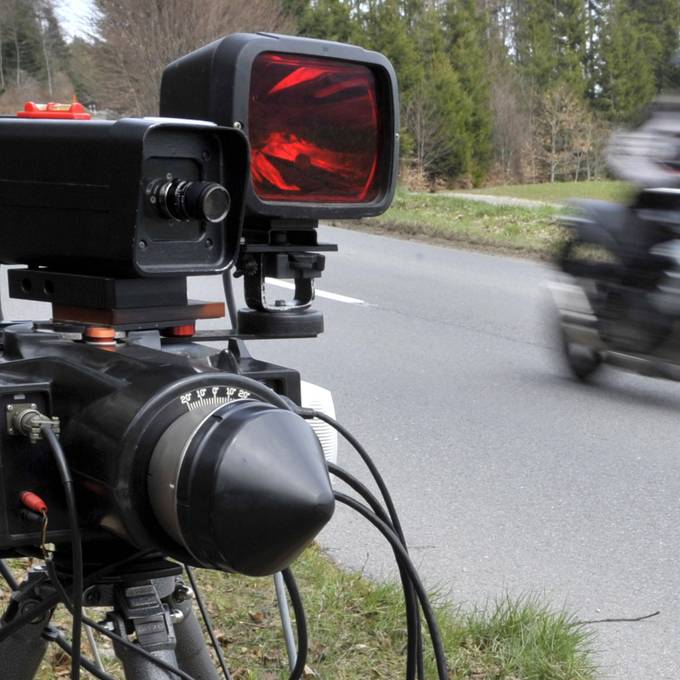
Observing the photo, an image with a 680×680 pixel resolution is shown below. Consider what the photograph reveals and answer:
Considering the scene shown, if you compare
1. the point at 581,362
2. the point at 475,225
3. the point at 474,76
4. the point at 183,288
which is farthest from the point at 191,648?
the point at 474,76

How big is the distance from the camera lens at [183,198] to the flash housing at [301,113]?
9 cm

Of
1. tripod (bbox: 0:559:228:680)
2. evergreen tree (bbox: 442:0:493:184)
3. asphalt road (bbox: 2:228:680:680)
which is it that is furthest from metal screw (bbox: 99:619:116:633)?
evergreen tree (bbox: 442:0:493:184)

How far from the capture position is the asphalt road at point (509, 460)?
12.8 ft

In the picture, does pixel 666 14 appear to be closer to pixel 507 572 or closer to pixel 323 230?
pixel 507 572

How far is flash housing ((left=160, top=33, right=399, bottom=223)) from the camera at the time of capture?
131cm

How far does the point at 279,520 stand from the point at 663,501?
3.89m

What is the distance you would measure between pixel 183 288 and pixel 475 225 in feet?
45.7

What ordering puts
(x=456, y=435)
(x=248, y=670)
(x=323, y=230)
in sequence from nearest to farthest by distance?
1. (x=248, y=670)
2. (x=456, y=435)
3. (x=323, y=230)

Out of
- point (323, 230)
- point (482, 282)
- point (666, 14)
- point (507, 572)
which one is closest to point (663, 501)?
point (507, 572)

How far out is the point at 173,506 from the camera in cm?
112

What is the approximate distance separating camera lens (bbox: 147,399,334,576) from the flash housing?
1.03 ft

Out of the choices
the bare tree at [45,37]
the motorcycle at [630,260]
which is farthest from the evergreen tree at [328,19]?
the motorcycle at [630,260]

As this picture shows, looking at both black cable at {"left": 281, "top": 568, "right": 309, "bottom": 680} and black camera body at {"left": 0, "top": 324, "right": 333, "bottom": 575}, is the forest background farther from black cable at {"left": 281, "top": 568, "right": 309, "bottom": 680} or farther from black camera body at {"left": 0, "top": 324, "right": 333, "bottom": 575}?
black camera body at {"left": 0, "top": 324, "right": 333, "bottom": 575}

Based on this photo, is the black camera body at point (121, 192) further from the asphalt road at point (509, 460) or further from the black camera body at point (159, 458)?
the asphalt road at point (509, 460)
